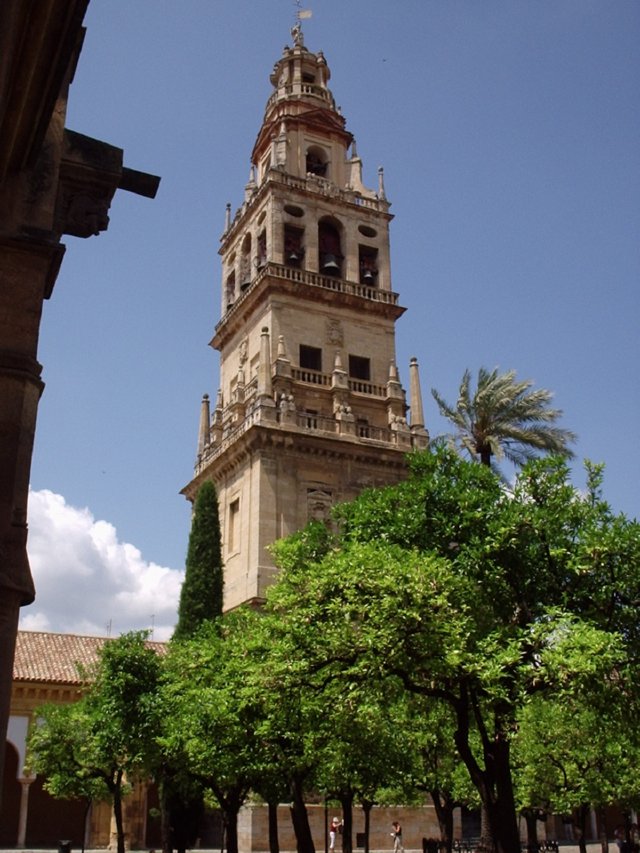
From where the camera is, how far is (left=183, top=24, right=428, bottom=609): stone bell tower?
1503 inches

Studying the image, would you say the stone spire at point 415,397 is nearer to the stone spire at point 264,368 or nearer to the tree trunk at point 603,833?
the stone spire at point 264,368

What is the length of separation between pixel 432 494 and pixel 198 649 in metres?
9.27

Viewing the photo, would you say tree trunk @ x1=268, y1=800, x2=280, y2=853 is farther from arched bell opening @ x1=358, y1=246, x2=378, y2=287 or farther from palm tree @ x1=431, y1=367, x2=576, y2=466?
arched bell opening @ x1=358, y1=246, x2=378, y2=287

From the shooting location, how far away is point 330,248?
46469mm

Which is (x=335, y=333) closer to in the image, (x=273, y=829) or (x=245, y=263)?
(x=245, y=263)

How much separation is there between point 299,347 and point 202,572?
1239cm

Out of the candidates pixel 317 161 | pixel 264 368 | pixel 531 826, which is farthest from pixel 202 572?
pixel 317 161

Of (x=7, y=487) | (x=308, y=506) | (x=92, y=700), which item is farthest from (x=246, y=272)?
(x=7, y=487)

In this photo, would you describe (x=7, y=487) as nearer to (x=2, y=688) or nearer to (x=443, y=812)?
(x=2, y=688)

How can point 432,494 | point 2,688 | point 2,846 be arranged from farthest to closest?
point 2,846 → point 432,494 → point 2,688

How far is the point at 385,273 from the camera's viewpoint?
153 ft

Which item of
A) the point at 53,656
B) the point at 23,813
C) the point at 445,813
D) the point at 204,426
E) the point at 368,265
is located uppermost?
the point at 368,265

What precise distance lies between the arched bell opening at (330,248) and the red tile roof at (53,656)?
20.6m

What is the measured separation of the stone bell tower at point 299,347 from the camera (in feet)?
125
